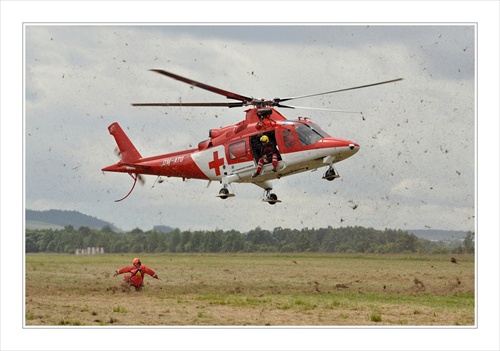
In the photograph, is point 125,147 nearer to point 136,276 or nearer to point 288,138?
point 136,276

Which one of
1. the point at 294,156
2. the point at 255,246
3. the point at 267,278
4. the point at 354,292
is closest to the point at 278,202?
the point at 294,156

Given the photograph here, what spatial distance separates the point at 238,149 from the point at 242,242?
2874cm

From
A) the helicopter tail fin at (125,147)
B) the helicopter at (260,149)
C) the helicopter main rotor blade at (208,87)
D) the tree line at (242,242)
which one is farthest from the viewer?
the tree line at (242,242)

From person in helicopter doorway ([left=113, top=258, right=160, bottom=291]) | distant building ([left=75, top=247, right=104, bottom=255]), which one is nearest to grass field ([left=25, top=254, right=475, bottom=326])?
person in helicopter doorway ([left=113, top=258, right=160, bottom=291])

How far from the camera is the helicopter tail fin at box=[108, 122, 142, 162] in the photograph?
33.9 meters

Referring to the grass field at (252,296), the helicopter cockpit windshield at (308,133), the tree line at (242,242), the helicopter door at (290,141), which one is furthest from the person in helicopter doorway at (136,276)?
the tree line at (242,242)

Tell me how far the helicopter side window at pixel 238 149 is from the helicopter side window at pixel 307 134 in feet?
5.72

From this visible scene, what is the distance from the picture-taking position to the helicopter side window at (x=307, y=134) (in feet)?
94.2

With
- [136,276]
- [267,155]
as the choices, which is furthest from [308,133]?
[136,276]

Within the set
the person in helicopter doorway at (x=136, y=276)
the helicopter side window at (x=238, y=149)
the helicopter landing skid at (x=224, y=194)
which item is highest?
the helicopter side window at (x=238, y=149)

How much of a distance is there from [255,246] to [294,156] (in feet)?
99.7

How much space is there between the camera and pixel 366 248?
6047 cm

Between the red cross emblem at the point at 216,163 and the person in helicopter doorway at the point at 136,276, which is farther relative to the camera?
the red cross emblem at the point at 216,163

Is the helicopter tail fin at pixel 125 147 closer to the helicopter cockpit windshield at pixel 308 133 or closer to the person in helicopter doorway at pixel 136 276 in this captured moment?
the person in helicopter doorway at pixel 136 276
